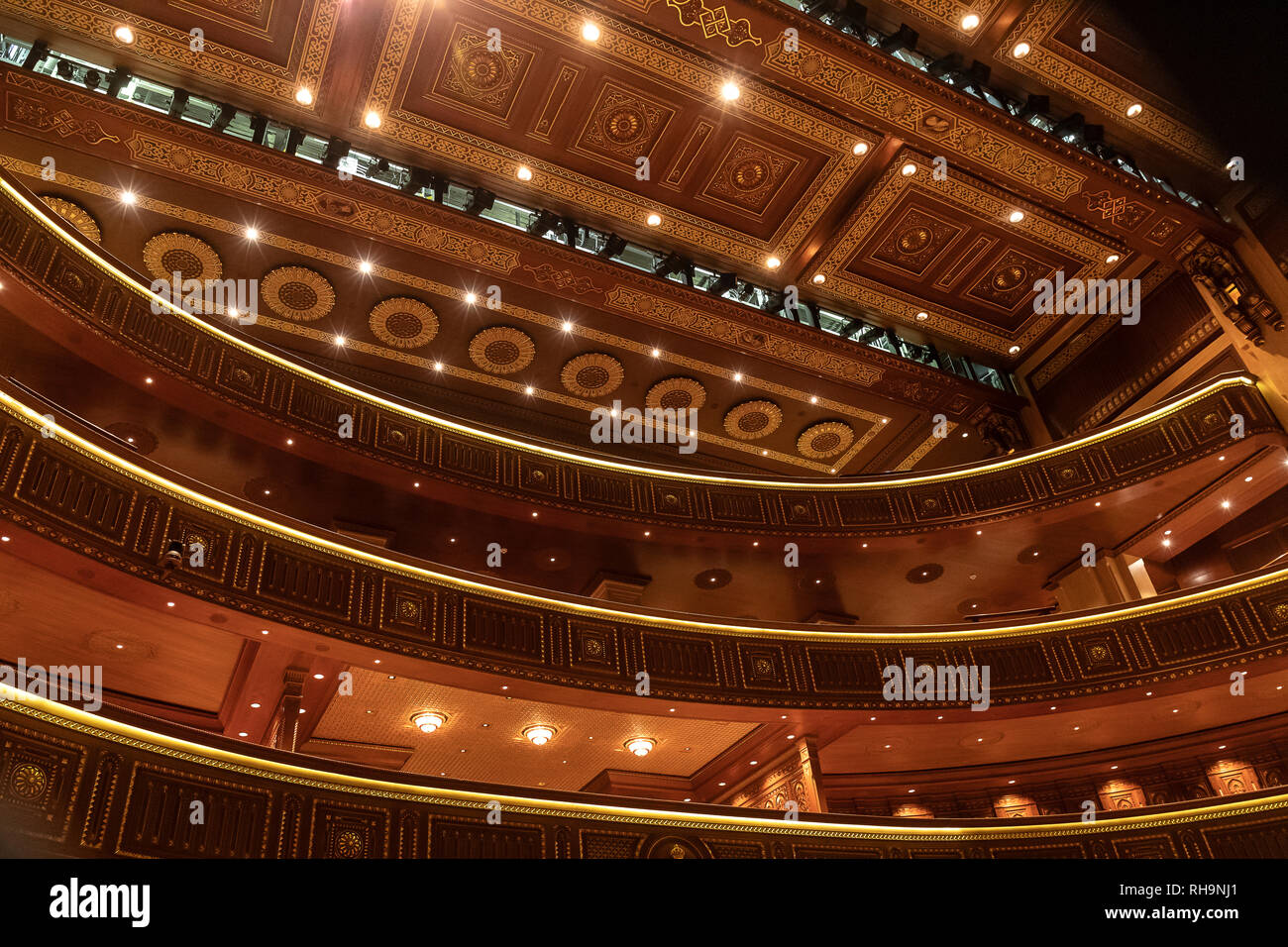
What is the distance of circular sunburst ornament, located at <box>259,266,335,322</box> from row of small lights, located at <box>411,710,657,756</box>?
22.8 feet

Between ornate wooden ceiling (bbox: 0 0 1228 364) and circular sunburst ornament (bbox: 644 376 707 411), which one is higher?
ornate wooden ceiling (bbox: 0 0 1228 364)

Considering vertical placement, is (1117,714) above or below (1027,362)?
below

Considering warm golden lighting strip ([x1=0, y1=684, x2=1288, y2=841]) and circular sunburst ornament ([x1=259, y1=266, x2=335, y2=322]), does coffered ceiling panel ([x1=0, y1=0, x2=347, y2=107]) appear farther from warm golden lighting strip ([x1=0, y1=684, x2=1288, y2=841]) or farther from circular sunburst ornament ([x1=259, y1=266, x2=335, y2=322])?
warm golden lighting strip ([x1=0, y1=684, x2=1288, y2=841])

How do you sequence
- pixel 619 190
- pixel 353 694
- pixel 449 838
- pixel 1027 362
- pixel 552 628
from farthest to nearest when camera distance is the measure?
pixel 1027 362 < pixel 619 190 < pixel 552 628 < pixel 353 694 < pixel 449 838

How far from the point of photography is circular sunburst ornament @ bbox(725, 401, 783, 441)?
55.8 feet

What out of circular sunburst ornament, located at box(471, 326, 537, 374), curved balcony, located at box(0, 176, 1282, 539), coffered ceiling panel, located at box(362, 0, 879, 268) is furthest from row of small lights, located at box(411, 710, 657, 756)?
coffered ceiling panel, located at box(362, 0, 879, 268)

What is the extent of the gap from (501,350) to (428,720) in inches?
268

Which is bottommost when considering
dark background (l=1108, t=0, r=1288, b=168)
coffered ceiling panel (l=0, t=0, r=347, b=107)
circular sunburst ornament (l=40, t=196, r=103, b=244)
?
dark background (l=1108, t=0, r=1288, b=168)

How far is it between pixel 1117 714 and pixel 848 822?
5.12 m
